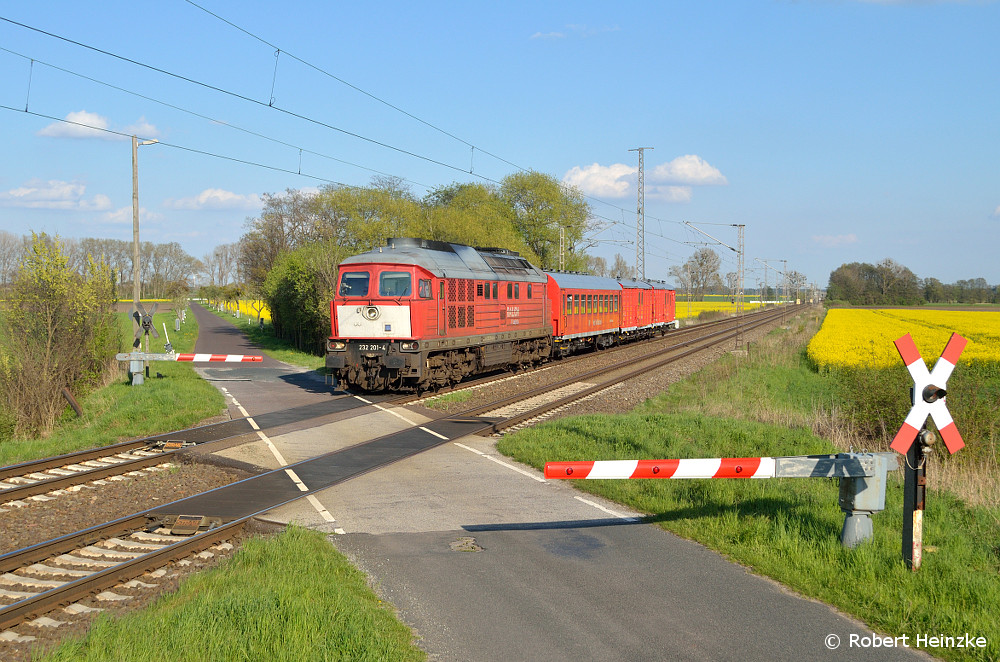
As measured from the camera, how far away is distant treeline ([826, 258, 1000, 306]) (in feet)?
359

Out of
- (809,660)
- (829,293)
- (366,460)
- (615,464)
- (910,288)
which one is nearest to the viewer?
(809,660)

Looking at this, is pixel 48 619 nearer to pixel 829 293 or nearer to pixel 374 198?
pixel 374 198

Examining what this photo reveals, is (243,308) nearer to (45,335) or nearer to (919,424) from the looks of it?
(45,335)

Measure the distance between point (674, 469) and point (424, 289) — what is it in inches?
498

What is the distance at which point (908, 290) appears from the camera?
362 feet

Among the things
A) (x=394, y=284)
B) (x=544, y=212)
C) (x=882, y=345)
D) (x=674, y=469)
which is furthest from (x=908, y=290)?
(x=674, y=469)

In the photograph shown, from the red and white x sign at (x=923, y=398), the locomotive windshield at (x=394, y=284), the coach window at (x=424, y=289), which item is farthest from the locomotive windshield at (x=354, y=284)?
the red and white x sign at (x=923, y=398)

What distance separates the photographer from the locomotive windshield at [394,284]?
1814 cm

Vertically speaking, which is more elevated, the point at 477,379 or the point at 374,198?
the point at 374,198

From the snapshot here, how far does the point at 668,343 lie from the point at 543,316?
14790 mm

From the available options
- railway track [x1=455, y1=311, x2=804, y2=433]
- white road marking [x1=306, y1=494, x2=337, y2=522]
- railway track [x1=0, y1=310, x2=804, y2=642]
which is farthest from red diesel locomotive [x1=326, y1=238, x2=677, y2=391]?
white road marking [x1=306, y1=494, x2=337, y2=522]

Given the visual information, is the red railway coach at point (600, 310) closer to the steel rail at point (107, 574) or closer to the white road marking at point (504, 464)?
the white road marking at point (504, 464)

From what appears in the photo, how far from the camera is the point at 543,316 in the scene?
1058 inches

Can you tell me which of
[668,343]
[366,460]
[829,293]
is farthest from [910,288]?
[366,460]
